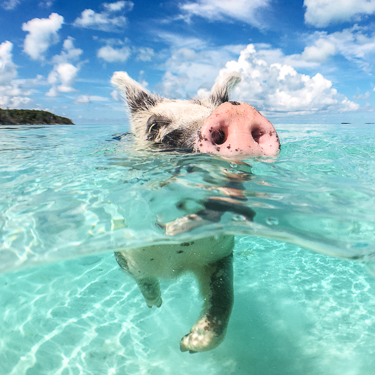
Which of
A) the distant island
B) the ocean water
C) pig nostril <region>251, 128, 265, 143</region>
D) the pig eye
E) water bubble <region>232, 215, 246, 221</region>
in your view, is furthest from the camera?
the distant island

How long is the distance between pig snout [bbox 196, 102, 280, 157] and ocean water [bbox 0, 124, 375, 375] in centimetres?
23

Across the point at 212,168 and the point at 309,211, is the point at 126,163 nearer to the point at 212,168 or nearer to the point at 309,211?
the point at 212,168

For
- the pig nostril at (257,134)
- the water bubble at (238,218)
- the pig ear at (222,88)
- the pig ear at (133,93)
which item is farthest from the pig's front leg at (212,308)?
the pig ear at (133,93)

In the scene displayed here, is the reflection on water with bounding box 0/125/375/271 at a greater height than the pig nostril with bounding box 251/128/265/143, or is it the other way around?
the pig nostril with bounding box 251/128/265/143

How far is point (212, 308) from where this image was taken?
8.52ft

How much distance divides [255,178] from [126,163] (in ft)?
5.88

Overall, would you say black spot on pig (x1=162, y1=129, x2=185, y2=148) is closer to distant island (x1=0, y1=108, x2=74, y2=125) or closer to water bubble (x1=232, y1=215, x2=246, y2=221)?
water bubble (x1=232, y1=215, x2=246, y2=221)

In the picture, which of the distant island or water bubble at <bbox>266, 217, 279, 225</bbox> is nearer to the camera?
water bubble at <bbox>266, 217, 279, 225</bbox>

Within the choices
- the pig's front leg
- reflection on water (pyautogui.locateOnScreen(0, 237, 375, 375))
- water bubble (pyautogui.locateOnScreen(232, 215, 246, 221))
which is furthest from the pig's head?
reflection on water (pyautogui.locateOnScreen(0, 237, 375, 375))

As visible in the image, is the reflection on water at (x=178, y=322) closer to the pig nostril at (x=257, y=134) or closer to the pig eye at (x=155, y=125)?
the pig nostril at (x=257, y=134)

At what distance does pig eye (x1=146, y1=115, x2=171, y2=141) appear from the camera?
14.4 feet

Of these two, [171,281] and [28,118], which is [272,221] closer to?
[171,281]

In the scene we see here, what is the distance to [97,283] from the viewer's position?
13.4 feet

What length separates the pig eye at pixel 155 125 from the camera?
14.4 feet
